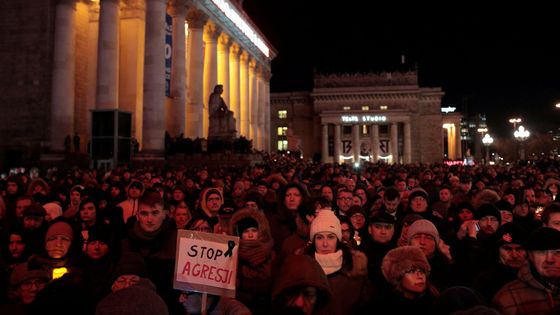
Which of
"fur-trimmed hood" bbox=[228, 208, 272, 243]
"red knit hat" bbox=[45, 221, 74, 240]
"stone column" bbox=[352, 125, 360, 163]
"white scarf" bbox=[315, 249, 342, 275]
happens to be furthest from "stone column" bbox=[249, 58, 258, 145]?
"white scarf" bbox=[315, 249, 342, 275]

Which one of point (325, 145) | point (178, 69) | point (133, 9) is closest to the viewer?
point (178, 69)

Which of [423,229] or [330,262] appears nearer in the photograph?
[330,262]

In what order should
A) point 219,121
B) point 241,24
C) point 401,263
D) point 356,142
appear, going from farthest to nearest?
point 356,142 < point 241,24 < point 219,121 < point 401,263

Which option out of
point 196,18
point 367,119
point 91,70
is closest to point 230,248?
point 91,70

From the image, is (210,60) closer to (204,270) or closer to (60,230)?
(60,230)

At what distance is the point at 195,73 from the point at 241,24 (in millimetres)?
14591

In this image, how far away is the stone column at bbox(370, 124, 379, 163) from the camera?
84500mm

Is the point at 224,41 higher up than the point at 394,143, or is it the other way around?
the point at 224,41

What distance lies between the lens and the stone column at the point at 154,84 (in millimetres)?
29188

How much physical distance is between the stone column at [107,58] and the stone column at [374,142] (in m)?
62.1

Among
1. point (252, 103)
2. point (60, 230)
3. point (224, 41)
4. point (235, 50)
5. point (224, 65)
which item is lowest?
point (60, 230)

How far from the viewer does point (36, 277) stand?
13.8ft

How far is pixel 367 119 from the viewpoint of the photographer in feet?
279

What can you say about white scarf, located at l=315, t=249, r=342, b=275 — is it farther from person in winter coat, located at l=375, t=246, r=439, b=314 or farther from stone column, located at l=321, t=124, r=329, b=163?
stone column, located at l=321, t=124, r=329, b=163
